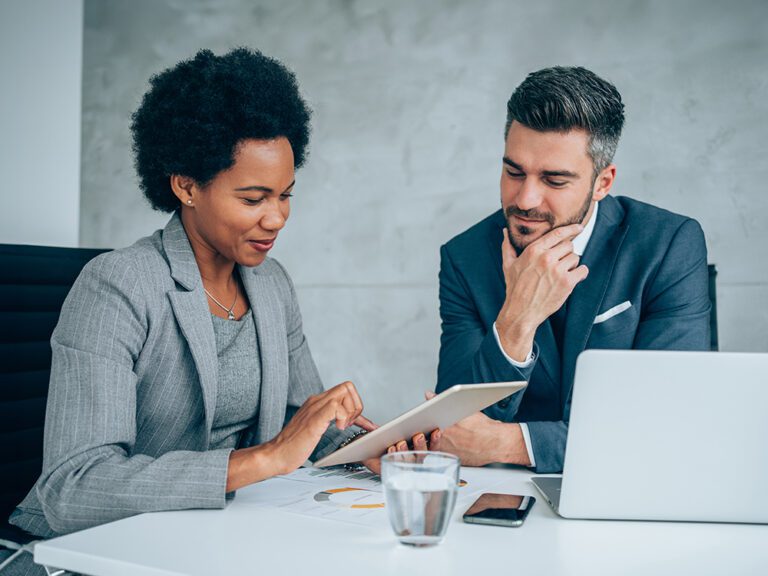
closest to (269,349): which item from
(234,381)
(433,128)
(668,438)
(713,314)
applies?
(234,381)

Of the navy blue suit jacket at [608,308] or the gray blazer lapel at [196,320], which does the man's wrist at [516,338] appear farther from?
the gray blazer lapel at [196,320]

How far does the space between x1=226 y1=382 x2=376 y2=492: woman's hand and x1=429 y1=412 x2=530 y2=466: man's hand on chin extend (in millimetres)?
303

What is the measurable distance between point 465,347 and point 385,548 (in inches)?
40.3

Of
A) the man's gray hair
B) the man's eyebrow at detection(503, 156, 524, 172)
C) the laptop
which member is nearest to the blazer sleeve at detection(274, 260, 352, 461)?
the man's eyebrow at detection(503, 156, 524, 172)

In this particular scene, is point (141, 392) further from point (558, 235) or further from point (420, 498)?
point (558, 235)

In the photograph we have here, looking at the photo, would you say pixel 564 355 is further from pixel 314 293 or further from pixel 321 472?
pixel 314 293

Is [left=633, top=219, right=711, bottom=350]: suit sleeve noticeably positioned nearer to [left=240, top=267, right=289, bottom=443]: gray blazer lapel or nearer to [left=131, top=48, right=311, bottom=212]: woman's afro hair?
[left=240, top=267, right=289, bottom=443]: gray blazer lapel

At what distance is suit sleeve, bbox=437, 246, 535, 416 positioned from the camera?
5.61 ft

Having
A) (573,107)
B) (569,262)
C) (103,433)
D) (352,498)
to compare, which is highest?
(573,107)

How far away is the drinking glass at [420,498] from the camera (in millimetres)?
879

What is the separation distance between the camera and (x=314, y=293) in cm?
354

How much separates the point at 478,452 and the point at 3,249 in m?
1.11

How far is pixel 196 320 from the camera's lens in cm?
146

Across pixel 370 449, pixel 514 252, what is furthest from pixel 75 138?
pixel 370 449
